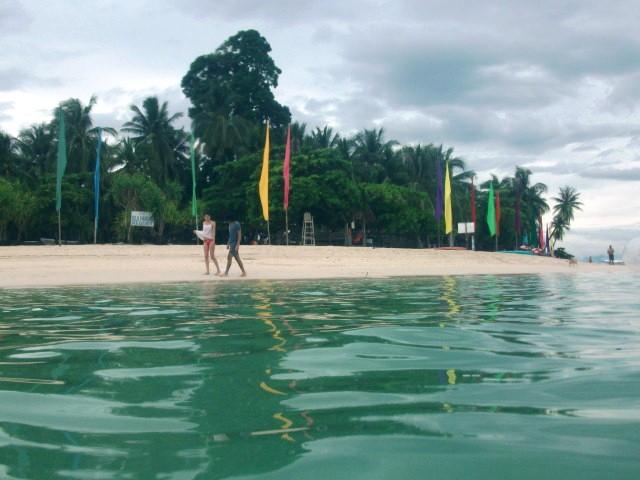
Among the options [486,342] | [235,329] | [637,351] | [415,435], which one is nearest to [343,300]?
[235,329]

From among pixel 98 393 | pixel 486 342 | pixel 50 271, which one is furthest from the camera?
pixel 50 271

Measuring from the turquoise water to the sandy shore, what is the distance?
9145mm

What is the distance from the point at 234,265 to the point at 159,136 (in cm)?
2817

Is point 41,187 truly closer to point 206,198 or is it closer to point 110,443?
point 206,198

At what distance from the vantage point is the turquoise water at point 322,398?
2078 millimetres

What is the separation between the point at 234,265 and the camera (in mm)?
21281

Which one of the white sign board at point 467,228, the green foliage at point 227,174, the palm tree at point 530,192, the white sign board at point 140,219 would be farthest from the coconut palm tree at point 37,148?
the palm tree at point 530,192

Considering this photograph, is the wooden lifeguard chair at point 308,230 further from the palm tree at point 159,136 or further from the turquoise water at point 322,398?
the turquoise water at point 322,398

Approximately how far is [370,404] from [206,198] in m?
40.9

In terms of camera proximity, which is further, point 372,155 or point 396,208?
point 372,155

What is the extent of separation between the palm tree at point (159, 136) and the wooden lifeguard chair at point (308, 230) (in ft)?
40.7

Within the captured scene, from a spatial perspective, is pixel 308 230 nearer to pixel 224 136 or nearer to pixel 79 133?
pixel 224 136

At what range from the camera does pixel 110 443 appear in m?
2.27

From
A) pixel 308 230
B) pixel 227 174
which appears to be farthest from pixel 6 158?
pixel 308 230
